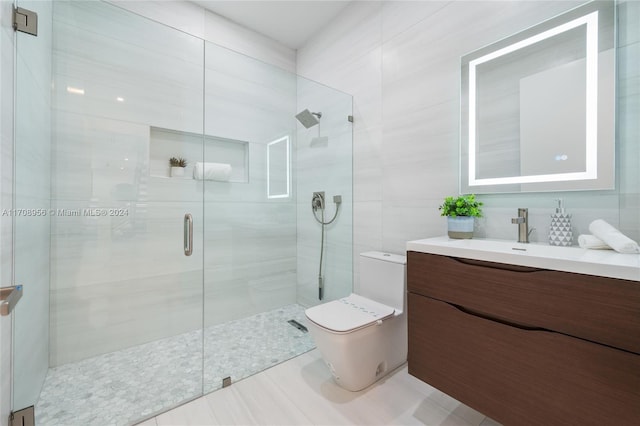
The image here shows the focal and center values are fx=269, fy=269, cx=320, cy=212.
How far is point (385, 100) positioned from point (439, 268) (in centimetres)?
136

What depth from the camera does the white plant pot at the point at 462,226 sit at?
1463mm

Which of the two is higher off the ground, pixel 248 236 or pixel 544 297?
pixel 248 236

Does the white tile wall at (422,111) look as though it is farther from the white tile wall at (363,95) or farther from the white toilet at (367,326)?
the white toilet at (367,326)

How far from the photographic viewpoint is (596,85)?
119 cm

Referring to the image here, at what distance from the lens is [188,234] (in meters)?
1.76

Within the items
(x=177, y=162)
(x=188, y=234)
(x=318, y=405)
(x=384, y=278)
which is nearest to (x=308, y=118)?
(x=177, y=162)

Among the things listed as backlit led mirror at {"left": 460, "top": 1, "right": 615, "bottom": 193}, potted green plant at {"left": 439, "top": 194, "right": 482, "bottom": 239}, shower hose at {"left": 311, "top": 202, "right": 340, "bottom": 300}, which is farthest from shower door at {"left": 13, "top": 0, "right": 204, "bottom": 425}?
backlit led mirror at {"left": 460, "top": 1, "right": 615, "bottom": 193}

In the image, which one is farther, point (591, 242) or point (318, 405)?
point (318, 405)

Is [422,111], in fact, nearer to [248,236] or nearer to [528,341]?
[528,341]

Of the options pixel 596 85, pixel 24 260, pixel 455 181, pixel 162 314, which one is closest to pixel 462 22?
pixel 596 85

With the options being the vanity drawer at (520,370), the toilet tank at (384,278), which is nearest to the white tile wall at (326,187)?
the toilet tank at (384,278)

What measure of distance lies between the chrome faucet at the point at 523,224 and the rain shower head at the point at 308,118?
5.37 ft

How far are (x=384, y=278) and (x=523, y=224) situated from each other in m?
0.82

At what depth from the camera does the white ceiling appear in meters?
2.28
